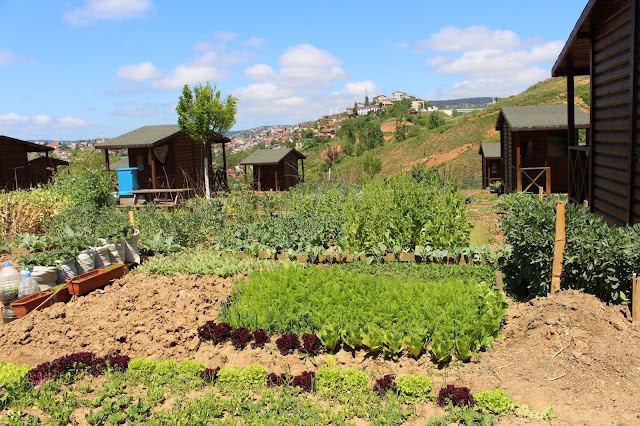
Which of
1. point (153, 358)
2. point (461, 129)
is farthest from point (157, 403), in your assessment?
point (461, 129)

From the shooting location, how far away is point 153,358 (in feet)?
18.7

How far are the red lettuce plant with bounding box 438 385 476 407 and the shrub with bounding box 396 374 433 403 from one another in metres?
0.13

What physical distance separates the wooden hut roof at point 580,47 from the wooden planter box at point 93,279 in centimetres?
921

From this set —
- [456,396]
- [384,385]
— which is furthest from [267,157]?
[456,396]

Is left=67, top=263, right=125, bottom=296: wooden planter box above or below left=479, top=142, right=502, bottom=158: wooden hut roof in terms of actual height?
below

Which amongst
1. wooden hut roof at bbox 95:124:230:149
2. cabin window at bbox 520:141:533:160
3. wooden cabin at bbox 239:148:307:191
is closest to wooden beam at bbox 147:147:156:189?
wooden hut roof at bbox 95:124:230:149

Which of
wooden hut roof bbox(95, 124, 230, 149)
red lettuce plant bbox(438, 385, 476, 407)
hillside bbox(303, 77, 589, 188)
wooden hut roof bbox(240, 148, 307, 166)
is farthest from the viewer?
hillside bbox(303, 77, 589, 188)

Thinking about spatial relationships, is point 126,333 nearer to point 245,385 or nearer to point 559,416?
point 245,385

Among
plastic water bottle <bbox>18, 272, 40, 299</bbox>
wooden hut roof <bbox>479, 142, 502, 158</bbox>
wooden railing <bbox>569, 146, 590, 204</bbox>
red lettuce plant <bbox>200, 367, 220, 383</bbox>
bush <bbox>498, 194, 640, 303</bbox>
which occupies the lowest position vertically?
red lettuce plant <bbox>200, 367, 220, 383</bbox>

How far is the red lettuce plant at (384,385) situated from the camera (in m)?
4.54

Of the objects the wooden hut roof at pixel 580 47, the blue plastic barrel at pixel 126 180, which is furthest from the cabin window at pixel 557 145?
the blue plastic barrel at pixel 126 180

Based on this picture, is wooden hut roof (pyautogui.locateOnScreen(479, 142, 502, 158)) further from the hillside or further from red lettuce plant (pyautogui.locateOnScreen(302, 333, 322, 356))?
red lettuce plant (pyautogui.locateOnScreen(302, 333, 322, 356))

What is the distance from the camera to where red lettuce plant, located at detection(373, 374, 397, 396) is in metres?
4.54

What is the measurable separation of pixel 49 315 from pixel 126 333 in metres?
1.48
